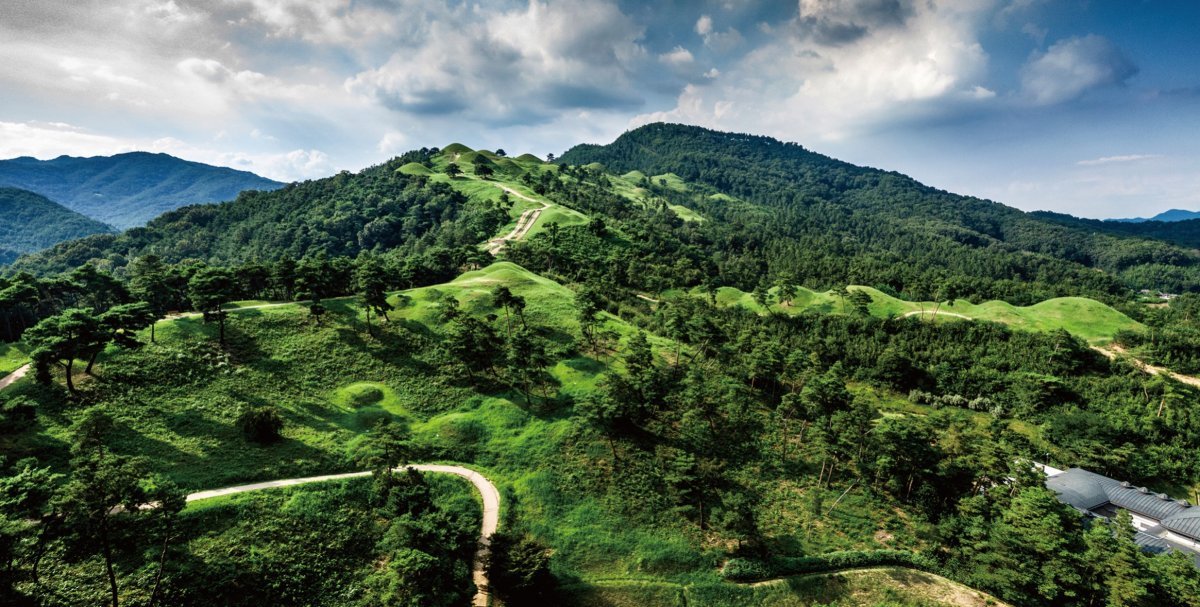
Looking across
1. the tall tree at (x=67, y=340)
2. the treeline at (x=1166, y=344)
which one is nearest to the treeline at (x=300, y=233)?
the tall tree at (x=67, y=340)

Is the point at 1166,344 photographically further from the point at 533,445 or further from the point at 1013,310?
the point at 533,445

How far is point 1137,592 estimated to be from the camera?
35.0 meters

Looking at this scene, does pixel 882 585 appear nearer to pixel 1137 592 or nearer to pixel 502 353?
pixel 1137 592

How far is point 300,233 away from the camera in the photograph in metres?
175

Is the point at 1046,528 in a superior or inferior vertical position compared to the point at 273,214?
inferior

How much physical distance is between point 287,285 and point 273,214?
6036 inches

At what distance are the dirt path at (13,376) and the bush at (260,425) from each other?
25261 millimetres

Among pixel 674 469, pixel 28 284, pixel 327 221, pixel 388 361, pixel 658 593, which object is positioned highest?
pixel 327 221

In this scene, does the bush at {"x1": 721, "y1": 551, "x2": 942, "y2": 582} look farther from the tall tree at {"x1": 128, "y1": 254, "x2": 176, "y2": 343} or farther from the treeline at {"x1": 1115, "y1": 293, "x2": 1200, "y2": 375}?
the tall tree at {"x1": 128, "y1": 254, "x2": 176, "y2": 343}

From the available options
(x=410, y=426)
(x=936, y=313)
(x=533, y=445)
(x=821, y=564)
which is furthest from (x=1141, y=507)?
(x=410, y=426)

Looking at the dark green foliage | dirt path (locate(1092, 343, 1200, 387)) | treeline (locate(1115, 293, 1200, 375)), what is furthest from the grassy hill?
treeline (locate(1115, 293, 1200, 375))

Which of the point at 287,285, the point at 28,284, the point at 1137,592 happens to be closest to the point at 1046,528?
the point at 1137,592

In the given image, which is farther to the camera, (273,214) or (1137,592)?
(273,214)

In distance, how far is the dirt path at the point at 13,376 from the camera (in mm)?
50750
